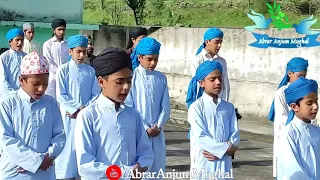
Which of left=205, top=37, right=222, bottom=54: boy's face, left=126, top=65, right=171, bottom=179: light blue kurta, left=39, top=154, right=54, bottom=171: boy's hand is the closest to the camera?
left=39, top=154, right=54, bottom=171: boy's hand

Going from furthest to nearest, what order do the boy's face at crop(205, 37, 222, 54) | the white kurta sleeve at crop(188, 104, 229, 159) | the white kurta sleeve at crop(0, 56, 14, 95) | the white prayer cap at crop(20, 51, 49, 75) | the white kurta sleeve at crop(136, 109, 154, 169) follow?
the white kurta sleeve at crop(0, 56, 14, 95)
the boy's face at crop(205, 37, 222, 54)
the white kurta sleeve at crop(188, 104, 229, 159)
the white prayer cap at crop(20, 51, 49, 75)
the white kurta sleeve at crop(136, 109, 154, 169)

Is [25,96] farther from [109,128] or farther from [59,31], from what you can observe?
[59,31]

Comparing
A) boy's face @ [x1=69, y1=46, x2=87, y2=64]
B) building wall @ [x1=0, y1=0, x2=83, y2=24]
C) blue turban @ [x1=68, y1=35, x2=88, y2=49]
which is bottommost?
boy's face @ [x1=69, y1=46, x2=87, y2=64]

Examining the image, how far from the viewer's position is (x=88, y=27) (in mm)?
16375

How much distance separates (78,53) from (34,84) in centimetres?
259

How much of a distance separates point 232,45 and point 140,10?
34.1ft

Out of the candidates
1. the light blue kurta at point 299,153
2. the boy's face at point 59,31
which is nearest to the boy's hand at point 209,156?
the light blue kurta at point 299,153

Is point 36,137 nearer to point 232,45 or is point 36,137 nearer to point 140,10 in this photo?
point 232,45

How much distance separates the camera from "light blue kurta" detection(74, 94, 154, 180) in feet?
13.5

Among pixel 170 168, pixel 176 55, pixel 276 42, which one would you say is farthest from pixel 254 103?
pixel 170 168

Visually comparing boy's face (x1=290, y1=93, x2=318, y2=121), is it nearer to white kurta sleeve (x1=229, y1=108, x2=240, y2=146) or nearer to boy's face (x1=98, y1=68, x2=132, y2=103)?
white kurta sleeve (x1=229, y1=108, x2=240, y2=146)

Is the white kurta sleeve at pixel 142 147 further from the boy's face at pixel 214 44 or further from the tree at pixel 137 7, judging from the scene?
the tree at pixel 137 7

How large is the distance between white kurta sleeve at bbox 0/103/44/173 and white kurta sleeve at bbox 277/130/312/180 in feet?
6.05

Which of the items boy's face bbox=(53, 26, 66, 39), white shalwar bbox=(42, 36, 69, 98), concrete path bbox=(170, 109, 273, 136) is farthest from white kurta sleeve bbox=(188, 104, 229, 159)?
concrete path bbox=(170, 109, 273, 136)
